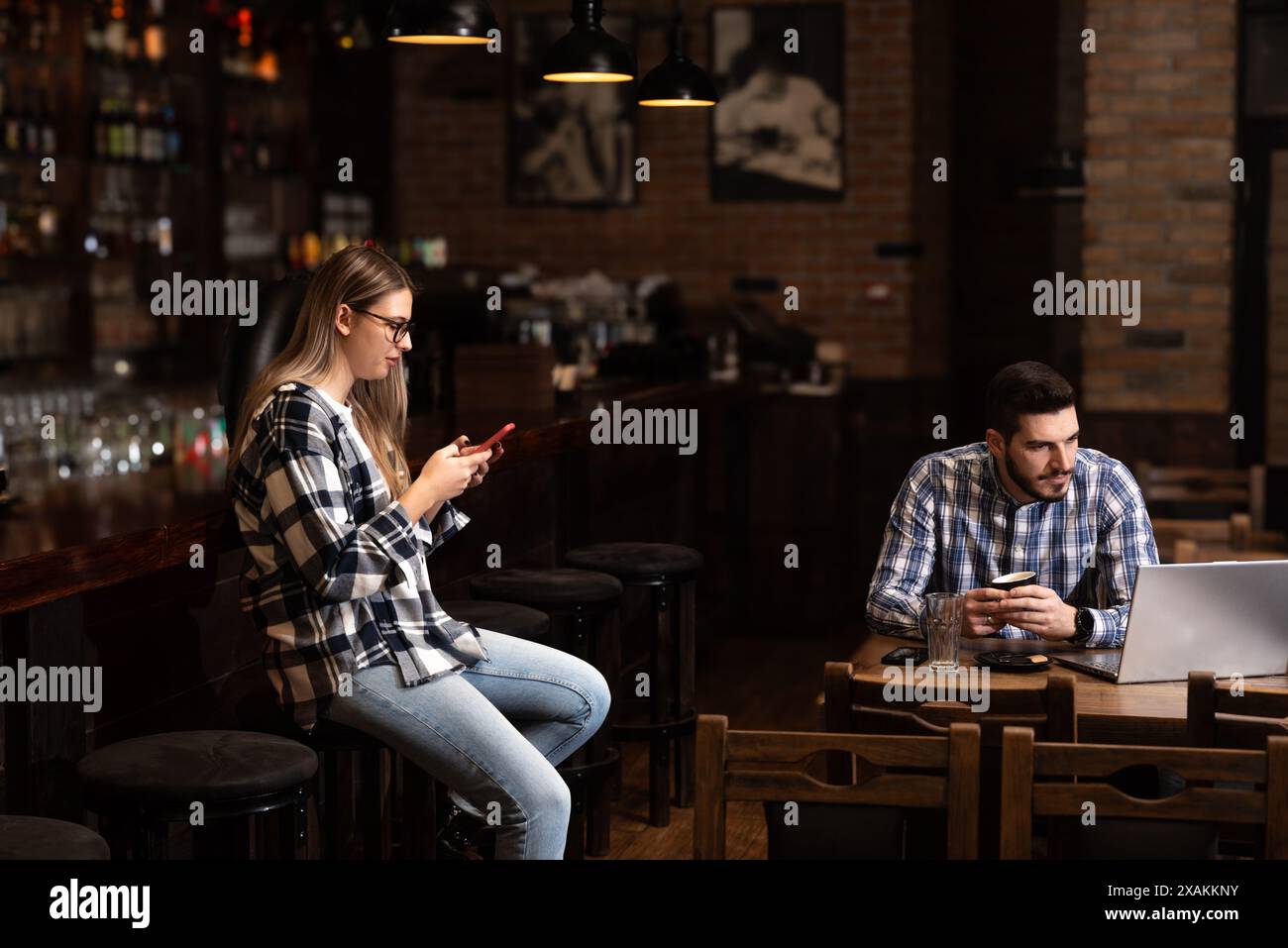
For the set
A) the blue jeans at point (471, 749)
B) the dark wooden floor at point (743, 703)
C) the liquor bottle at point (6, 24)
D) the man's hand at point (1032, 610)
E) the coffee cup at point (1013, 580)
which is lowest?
the dark wooden floor at point (743, 703)

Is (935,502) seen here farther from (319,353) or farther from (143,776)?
(143,776)

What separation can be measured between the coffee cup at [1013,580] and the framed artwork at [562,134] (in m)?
5.48

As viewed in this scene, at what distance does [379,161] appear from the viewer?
851 centimetres

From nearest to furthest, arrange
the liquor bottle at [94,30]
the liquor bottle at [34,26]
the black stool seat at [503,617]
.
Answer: the black stool seat at [503,617] < the liquor bottle at [34,26] < the liquor bottle at [94,30]

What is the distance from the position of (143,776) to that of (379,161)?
6618 millimetres

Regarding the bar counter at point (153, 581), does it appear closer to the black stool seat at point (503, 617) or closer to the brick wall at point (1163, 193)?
the black stool seat at point (503, 617)

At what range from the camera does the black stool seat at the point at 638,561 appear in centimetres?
408

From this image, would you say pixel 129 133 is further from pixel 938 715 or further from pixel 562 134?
pixel 938 715

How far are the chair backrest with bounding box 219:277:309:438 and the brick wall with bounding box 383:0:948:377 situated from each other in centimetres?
483

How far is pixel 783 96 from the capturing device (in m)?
7.81

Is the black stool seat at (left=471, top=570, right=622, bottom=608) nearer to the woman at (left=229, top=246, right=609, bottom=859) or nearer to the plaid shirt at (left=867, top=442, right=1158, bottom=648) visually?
the plaid shirt at (left=867, top=442, right=1158, bottom=648)

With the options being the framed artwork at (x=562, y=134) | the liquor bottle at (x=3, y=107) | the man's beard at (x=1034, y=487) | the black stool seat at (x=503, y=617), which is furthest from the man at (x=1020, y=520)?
the framed artwork at (x=562, y=134)

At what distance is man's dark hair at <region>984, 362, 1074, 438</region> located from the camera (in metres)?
3.00

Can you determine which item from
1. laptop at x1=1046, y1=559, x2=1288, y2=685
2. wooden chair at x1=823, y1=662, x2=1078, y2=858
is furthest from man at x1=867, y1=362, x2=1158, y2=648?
wooden chair at x1=823, y1=662, x2=1078, y2=858
